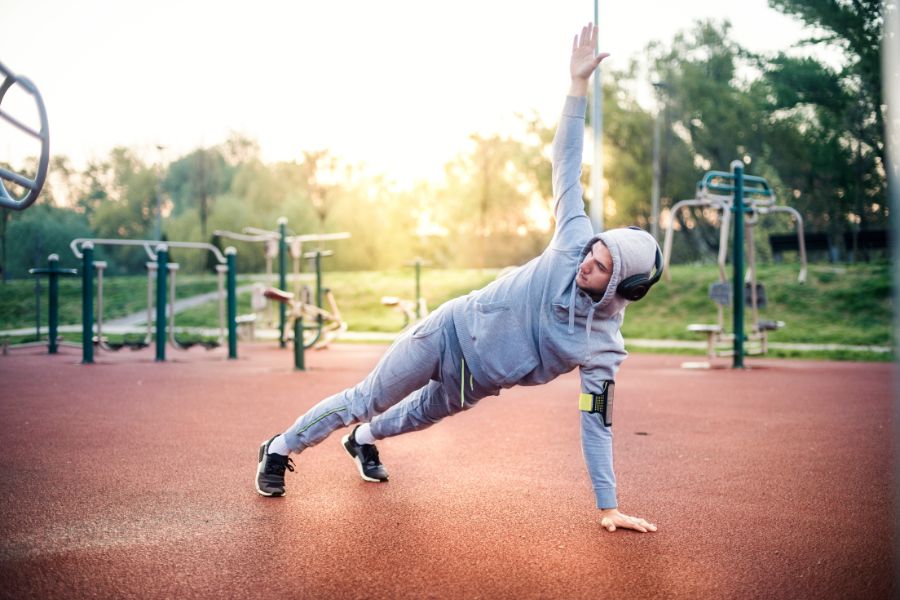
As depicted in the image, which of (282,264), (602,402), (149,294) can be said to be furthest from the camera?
(149,294)

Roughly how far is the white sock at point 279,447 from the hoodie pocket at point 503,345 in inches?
40.4

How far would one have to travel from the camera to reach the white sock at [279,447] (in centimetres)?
334

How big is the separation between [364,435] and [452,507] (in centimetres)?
62

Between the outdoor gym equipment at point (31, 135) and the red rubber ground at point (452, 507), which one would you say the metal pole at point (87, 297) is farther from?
the outdoor gym equipment at point (31, 135)

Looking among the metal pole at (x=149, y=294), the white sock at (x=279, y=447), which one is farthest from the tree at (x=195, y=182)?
the white sock at (x=279, y=447)

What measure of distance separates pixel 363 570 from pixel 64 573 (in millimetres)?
914

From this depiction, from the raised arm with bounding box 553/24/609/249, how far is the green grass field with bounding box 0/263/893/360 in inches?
409

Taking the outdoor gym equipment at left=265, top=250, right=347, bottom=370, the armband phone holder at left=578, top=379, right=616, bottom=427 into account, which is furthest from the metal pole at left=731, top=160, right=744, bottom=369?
the armband phone holder at left=578, top=379, right=616, bottom=427

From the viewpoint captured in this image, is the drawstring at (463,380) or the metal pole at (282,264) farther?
the metal pole at (282,264)

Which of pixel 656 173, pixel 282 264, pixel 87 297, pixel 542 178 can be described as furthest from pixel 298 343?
pixel 542 178

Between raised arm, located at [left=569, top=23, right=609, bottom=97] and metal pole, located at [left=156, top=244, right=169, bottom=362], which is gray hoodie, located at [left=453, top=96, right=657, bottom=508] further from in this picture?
metal pole, located at [left=156, top=244, right=169, bottom=362]

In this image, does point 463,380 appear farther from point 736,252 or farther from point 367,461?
point 736,252

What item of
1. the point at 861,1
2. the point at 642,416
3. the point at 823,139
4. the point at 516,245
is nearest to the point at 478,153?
the point at 516,245

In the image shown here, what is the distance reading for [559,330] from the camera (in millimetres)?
2723
